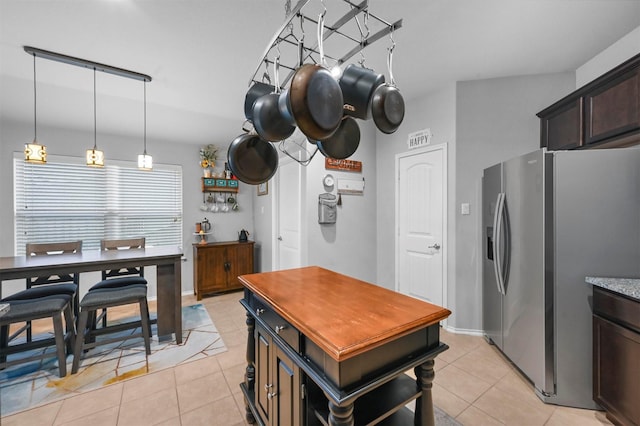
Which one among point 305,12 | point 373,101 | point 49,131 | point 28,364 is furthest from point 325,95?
point 49,131

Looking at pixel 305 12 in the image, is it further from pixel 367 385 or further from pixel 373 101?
pixel 367 385

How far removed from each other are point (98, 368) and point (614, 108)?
4.62 m

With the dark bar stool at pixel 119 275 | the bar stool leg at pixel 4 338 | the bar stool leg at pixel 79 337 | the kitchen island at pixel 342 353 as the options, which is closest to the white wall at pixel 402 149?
the kitchen island at pixel 342 353

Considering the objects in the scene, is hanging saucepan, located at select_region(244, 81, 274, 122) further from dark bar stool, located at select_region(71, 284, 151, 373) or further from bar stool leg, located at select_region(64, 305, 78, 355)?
bar stool leg, located at select_region(64, 305, 78, 355)

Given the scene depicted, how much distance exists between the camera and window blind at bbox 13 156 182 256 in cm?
354

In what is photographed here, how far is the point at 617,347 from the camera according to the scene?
1624mm

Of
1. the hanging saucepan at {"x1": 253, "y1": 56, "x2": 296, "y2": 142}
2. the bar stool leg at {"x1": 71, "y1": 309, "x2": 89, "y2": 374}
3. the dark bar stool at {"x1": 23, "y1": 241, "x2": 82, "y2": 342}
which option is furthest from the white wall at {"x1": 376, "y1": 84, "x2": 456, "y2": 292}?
the dark bar stool at {"x1": 23, "y1": 241, "x2": 82, "y2": 342}

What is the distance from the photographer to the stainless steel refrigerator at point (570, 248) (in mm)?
1779

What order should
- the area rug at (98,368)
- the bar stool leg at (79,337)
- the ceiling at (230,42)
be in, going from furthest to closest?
the bar stool leg at (79,337), the area rug at (98,368), the ceiling at (230,42)

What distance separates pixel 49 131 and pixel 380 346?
4.94 m

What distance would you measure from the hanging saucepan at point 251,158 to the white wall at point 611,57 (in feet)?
9.39

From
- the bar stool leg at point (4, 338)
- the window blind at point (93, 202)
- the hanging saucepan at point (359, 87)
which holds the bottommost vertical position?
the bar stool leg at point (4, 338)

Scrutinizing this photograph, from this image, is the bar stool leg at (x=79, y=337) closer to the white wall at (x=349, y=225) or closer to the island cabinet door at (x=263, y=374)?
the island cabinet door at (x=263, y=374)

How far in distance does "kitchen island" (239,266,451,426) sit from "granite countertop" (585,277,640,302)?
1291mm
